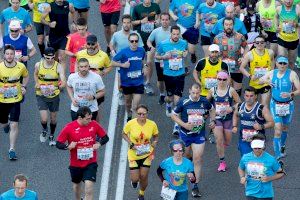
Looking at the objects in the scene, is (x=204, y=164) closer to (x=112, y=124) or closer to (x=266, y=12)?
(x=112, y=124)

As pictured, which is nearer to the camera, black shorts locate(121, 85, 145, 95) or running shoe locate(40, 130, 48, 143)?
running shoe locate(40, 130, 48, 143)

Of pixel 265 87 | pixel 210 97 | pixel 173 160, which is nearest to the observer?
pixel 173 160

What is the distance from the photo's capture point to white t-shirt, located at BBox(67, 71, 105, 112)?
19.2 m

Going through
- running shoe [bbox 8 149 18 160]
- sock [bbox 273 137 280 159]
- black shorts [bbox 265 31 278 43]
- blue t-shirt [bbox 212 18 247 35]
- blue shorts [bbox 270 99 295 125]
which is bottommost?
running shoe [bbox 8 149 18 160]

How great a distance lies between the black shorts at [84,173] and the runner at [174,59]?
147 inches

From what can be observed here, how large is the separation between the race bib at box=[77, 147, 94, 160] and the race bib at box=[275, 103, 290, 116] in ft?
12.4

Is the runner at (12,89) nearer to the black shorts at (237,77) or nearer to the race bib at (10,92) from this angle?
the race bib at (10,92)

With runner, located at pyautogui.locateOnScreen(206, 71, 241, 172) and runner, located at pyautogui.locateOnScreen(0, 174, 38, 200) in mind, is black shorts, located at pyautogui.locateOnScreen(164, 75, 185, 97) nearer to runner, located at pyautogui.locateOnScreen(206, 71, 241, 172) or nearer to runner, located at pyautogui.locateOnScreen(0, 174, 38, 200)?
runner, located at pyautogui.locateOnScreen(206, 71, 241, 172)

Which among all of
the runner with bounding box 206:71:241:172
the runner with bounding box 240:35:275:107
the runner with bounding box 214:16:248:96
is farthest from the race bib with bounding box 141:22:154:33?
the runner with bounding box 206:71:241:172

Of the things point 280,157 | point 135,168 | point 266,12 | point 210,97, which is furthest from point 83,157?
point 266,12

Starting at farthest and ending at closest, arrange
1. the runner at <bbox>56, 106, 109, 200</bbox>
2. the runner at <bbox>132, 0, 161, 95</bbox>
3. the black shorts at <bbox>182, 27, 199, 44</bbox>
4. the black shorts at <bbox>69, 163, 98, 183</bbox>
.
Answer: the black shorts at <bbox>182, 27, 199, 44</bbox> → the runner at <bbox>132, 0, 161, 95</bbox> → the black shorts at <bbox>69, 163, 98, 183</bbox> → the runner at <bbox>56, 106, 109, 200</bbox>

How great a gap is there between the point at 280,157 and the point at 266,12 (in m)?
3.82

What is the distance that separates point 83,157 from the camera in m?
17.5

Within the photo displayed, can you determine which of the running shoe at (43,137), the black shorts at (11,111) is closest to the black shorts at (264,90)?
the running shoe at (43,137)
